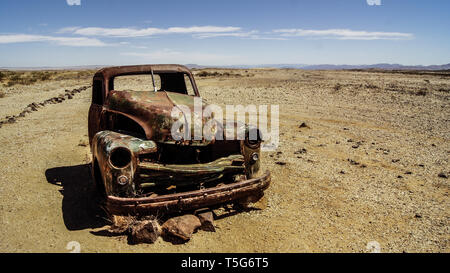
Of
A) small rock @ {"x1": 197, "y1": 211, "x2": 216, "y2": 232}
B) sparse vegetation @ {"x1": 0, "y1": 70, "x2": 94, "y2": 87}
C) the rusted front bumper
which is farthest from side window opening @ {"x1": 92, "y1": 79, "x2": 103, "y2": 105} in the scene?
sparse vegetation @ {"x1": 0, "y1": 70, "x2": 94, "y2": 87}

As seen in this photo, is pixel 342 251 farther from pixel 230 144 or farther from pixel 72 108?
pixel 72 108

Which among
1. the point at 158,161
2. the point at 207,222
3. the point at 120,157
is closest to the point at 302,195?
the point at 207,222

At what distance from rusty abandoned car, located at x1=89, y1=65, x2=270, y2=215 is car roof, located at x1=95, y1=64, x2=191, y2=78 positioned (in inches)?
1.0

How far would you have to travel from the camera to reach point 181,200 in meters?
3.38

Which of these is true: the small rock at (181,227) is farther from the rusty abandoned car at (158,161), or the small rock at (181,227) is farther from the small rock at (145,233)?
the rusty abandoned car at (158,161)

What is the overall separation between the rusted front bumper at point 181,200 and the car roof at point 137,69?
8.57ft

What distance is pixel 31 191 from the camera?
4.84 meters

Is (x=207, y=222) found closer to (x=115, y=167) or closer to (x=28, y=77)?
(x=115, y=167)

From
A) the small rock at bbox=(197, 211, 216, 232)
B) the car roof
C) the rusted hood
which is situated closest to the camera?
the small rock at bbox=(197, 211, 216, 232)

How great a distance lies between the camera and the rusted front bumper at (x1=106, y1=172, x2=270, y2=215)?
127 inches

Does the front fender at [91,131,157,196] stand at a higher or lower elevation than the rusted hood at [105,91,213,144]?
lower

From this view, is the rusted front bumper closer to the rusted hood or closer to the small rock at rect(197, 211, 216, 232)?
the small rock at rect(197, 211, 216, 232)
